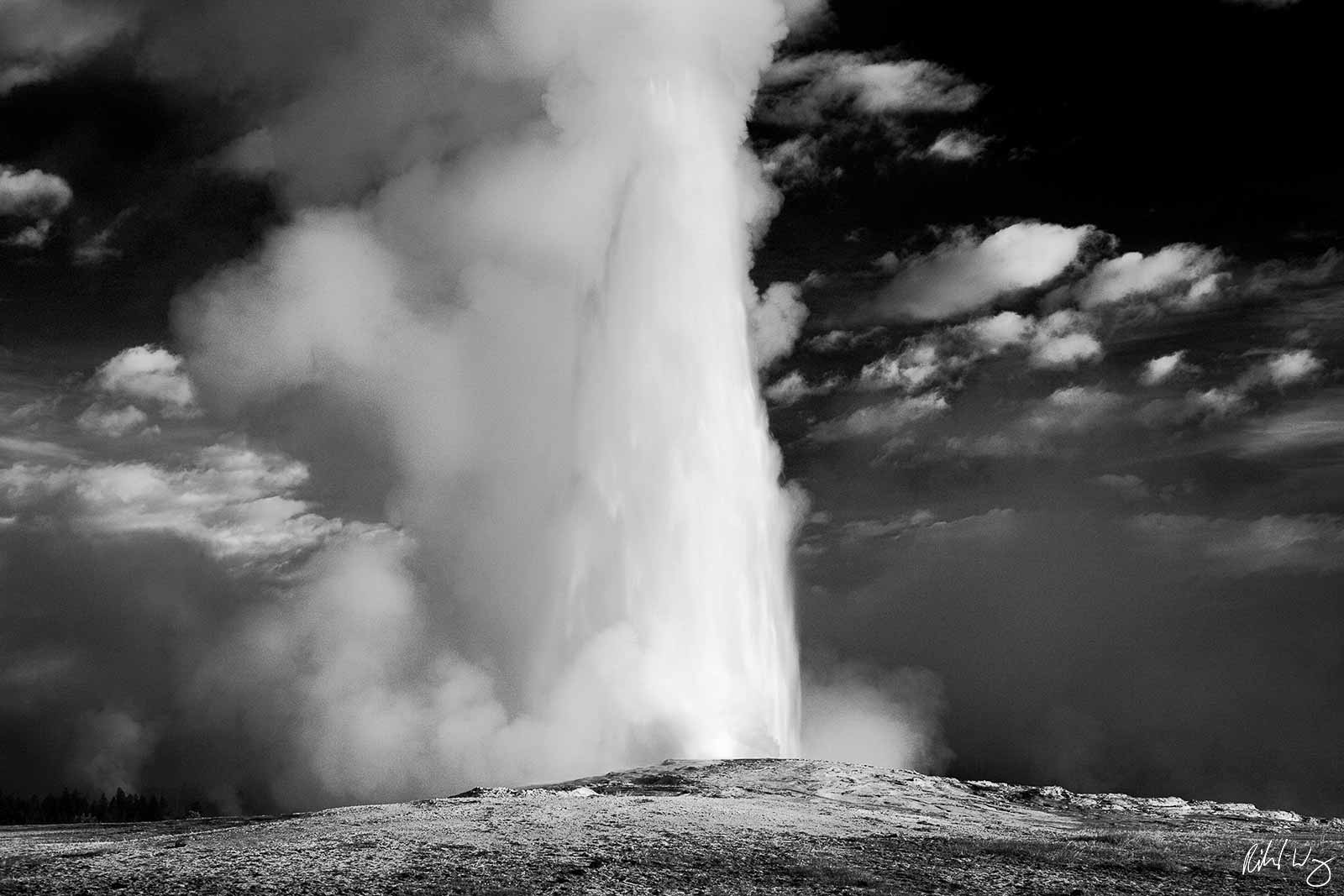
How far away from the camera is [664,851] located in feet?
109

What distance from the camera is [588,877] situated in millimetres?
29750

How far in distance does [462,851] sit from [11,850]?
14538 millimetres

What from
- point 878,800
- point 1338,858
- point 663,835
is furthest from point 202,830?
point 1338,858
